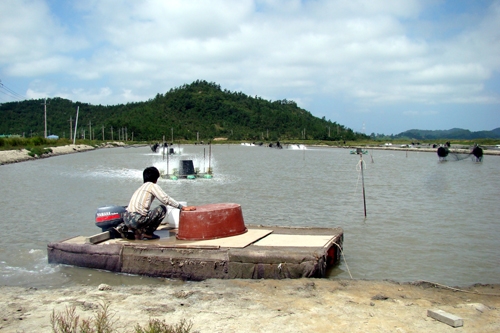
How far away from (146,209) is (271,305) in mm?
3351

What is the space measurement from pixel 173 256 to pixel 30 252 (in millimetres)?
3960

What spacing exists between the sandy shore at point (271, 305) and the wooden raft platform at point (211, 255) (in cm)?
20

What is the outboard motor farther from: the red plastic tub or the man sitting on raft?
the red plastic tub

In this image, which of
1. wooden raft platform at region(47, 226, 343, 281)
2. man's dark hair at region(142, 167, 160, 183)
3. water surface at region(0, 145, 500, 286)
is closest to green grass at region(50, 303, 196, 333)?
wooden raft platform at region(47, 226, 343, 281)

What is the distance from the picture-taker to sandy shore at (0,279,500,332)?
5348 mm

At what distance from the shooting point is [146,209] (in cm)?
838

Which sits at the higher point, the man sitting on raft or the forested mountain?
the forested mountain

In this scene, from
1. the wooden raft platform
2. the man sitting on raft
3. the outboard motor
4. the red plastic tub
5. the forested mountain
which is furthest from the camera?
the forested mountain

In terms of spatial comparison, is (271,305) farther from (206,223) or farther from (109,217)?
(109,217)

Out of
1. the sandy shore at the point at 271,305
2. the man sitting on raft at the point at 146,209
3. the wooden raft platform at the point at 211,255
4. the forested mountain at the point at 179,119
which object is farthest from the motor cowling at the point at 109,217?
the forested mountain at the point at 179,119

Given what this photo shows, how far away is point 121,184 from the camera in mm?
23719

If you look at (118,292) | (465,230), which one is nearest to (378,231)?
(465,230)

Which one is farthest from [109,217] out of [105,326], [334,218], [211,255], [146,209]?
[334,218]

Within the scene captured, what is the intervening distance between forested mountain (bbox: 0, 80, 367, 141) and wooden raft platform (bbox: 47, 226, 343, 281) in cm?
12935
